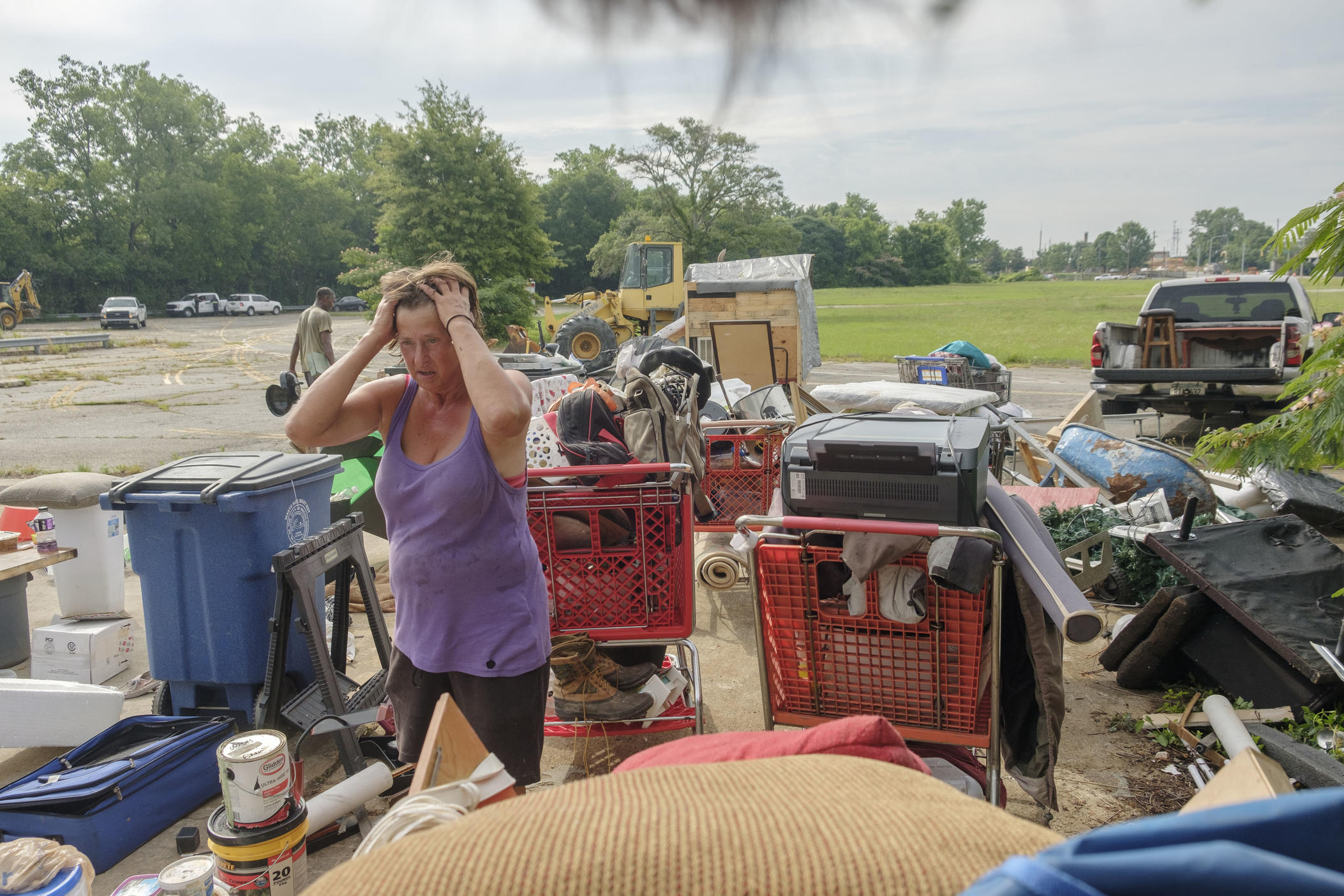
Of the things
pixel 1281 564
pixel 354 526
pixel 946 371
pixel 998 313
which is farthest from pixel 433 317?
pixel 998 313

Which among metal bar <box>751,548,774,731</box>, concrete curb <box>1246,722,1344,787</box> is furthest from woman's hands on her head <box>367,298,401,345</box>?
concrete curb <box>1246,722,1344,787</box>

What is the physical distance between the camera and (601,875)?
649mm

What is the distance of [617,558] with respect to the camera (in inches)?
138

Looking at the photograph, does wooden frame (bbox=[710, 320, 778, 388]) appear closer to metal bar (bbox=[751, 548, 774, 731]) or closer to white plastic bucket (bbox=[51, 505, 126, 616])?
white plastic bucket (bbox=[51, 505, 126, 616])

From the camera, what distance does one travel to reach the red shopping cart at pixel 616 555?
344 cm

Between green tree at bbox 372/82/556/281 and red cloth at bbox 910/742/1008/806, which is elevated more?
green tree at bbox 372/82/556/281

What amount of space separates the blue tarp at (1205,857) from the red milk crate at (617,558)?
291 cm

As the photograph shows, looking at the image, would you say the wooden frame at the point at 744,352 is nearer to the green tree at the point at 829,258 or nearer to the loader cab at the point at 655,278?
the loader cab at the point at 655,278

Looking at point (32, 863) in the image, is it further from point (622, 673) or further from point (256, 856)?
point (622, 673)

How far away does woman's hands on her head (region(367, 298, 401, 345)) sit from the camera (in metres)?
2.54

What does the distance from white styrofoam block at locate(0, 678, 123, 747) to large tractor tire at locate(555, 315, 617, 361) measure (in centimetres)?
1323

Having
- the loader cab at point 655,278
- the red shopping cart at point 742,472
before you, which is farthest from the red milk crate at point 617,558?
the loader cab at point 655,278

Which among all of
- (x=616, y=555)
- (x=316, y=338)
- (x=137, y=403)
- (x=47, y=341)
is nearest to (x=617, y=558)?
(x=616, y=555)

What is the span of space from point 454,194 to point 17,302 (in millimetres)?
31949
